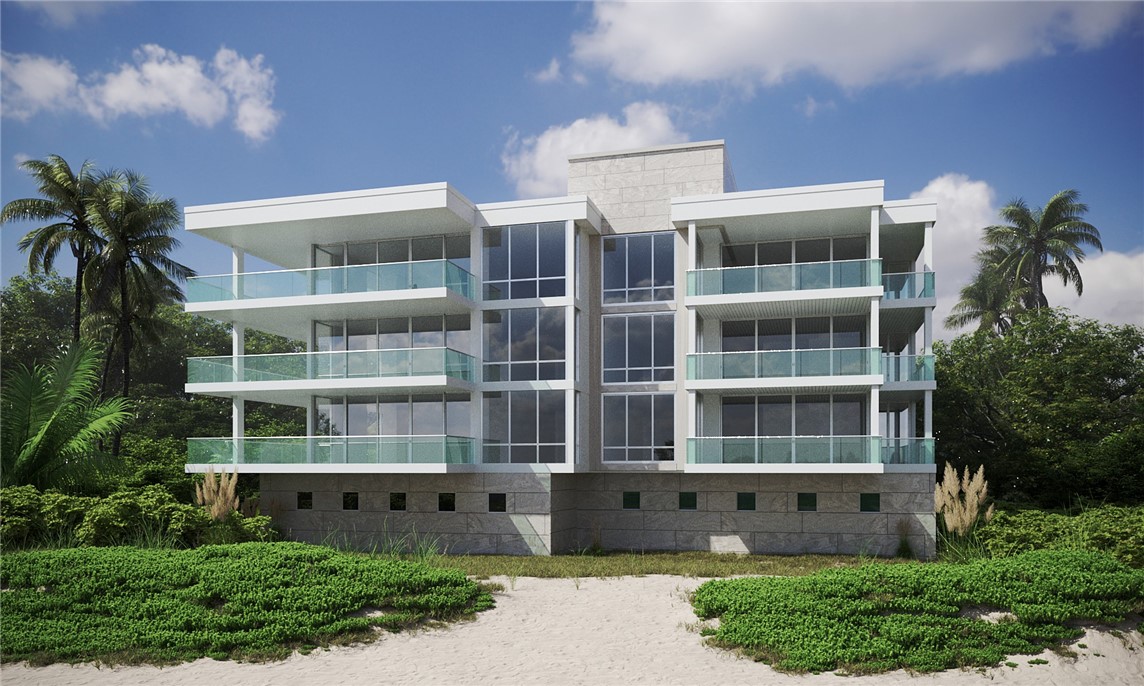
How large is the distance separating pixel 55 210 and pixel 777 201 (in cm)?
2384

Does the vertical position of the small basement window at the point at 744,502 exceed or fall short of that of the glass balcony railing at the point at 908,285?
it falls short

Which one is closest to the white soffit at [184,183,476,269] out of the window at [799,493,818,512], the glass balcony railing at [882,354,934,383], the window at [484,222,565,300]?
the window at [484,222,565,300]

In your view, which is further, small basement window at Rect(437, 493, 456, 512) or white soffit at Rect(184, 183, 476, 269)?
small basement window at Rect(437, 493, 456, 512)

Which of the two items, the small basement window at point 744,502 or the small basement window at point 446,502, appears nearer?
the small basement window at point 744,502

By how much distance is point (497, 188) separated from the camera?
96.8 feet

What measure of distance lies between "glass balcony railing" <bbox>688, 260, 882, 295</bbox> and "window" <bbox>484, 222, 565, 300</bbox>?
12.3 feet

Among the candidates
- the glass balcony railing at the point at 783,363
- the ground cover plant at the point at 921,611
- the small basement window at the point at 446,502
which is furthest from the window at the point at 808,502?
the ground cover plant at the point at 921,611

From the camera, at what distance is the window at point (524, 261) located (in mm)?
25812

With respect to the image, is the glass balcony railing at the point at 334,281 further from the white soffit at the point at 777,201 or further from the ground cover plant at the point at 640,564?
the ground cover plant at the point at 640,564

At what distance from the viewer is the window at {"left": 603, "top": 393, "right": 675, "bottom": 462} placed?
26.0 meters

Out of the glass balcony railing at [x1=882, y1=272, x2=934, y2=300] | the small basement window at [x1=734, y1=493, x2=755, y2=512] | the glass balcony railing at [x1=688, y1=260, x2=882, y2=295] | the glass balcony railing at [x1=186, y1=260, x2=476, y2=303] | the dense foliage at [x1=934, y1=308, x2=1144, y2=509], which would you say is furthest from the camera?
the dense foliage at [x1=934, y1=308, x2=1144, y2=509]

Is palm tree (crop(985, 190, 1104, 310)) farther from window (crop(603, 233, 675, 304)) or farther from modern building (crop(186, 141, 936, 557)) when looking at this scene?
window (crop(603, 233, 675, 304))

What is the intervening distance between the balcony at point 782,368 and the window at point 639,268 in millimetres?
2729

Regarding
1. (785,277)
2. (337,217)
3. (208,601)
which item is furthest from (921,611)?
Answer: (337,217)
